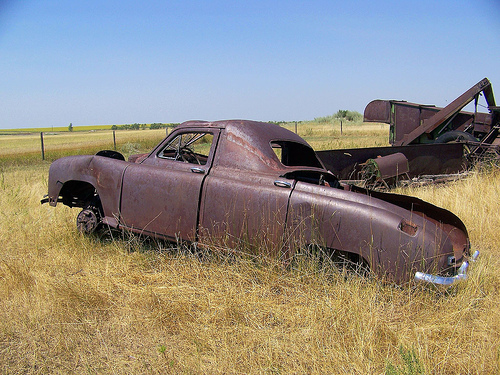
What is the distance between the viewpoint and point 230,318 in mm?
3316

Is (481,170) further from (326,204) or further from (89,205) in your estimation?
(89,205)

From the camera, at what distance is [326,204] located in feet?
11.4

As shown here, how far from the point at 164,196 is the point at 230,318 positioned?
151 cm

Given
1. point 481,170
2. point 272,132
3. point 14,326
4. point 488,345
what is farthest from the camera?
point 481,170

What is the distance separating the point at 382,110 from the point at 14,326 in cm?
1103

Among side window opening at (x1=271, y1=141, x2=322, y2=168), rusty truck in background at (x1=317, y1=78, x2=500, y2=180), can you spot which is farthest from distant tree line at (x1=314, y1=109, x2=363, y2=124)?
side window opening at (x1=271, y1=141, x2=322, y2=168)

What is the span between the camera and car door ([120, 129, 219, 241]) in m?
4.11

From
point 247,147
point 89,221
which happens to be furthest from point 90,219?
point 247,147

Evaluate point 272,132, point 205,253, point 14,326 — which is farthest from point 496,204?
point 14,326

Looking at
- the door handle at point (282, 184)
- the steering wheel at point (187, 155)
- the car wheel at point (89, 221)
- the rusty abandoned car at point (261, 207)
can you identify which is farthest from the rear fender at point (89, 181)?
the door handle at point (282, 184)

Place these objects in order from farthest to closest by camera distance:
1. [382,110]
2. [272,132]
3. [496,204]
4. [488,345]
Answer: [382,110] → [496,204] → [272,132] → [488,345]

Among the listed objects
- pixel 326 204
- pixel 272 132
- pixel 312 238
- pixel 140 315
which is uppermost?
pixel 272 132

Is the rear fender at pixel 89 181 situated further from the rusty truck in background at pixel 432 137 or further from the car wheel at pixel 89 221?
the rusty truck in background at pixel 432 137

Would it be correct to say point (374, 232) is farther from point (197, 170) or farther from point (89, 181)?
point (89, 181)
